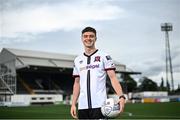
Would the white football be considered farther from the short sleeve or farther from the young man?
the short sleeve

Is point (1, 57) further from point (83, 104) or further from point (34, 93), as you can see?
point (83, 104)

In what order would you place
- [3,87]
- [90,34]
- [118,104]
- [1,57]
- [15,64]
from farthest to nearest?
[1,57]
[15,64]
[3,87]
[90,34]
[118,104]

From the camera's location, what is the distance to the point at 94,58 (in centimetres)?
422

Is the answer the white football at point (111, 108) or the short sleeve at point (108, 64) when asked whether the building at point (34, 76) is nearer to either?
the short sleeve at point (108, 64)

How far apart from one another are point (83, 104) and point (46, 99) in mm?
60096

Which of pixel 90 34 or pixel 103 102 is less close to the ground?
pixel 90 34

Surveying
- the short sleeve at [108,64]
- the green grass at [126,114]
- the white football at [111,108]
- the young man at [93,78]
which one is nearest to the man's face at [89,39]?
the young man at [93,78]

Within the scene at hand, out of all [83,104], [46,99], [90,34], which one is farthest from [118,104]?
[46,99]

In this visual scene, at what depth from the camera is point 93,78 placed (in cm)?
416

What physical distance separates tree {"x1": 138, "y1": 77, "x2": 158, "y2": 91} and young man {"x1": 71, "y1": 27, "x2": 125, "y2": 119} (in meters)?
108

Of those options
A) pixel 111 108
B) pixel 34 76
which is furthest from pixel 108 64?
pixel 34 76

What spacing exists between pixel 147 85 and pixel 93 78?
113442 millimetres

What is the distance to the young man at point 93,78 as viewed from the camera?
13.5ft

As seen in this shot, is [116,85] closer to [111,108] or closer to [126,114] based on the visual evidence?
[111,108]
